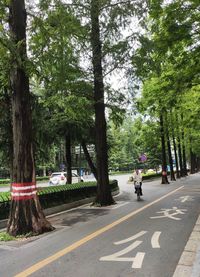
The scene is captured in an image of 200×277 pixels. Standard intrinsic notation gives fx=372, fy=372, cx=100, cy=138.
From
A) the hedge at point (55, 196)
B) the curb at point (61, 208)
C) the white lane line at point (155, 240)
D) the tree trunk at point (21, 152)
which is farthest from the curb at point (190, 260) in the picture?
the hedge at point (55, 196)

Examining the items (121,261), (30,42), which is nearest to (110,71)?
(30,42)

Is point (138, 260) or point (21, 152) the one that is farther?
point (21, 152)

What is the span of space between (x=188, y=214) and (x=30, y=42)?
25.8ft

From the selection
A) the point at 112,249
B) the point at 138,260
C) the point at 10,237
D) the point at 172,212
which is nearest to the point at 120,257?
the point at 138,260

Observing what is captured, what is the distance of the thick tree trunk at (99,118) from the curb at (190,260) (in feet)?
26.5

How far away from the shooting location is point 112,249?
7766 millimetres

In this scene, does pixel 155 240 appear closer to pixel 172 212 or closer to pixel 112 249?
pixel 112 249

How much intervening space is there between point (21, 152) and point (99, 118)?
25.0 ft

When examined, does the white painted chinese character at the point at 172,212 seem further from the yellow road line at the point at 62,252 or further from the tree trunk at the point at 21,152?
the tree trunk at the point at 21,152

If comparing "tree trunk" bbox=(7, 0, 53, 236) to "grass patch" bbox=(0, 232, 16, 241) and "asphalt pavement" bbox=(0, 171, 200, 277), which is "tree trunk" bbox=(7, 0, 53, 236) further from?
"asphalt pavement" bbox=(0, 171, 200, 277)

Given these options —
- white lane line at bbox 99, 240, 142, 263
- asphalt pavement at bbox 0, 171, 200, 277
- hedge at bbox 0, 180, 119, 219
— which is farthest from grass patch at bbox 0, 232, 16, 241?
white lane line at bbox 99, 240, 142, 263

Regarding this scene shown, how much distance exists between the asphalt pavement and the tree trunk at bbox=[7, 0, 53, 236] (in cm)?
68

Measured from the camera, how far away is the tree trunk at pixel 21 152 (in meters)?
10.1

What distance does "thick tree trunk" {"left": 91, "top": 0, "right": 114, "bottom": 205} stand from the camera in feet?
54.4
